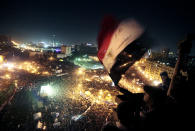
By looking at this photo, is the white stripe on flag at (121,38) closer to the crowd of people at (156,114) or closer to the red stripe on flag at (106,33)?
the red stripe on flag at (106,33)

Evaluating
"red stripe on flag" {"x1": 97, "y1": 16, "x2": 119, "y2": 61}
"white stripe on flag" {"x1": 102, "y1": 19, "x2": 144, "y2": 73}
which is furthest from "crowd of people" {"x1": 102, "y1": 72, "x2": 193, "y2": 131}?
"red stripe on flag" {"x1": 97, "y1": 16, "x2": 119, "y2": 61}

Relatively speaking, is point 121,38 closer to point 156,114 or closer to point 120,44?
point 120,44

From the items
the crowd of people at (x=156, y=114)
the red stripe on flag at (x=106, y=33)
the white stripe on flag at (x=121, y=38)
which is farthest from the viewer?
the red stripe on flag at (x=106, y=33)

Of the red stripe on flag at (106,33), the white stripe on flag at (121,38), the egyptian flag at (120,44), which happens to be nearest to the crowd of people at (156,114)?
the egyptian flag at (120,44)

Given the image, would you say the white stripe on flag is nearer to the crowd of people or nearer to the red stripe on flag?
the red stripe on flag

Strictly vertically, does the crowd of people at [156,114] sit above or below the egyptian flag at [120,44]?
below

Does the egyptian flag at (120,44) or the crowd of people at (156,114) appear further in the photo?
the crowd of people at (156,114)

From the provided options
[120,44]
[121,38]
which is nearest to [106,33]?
[121,38]
